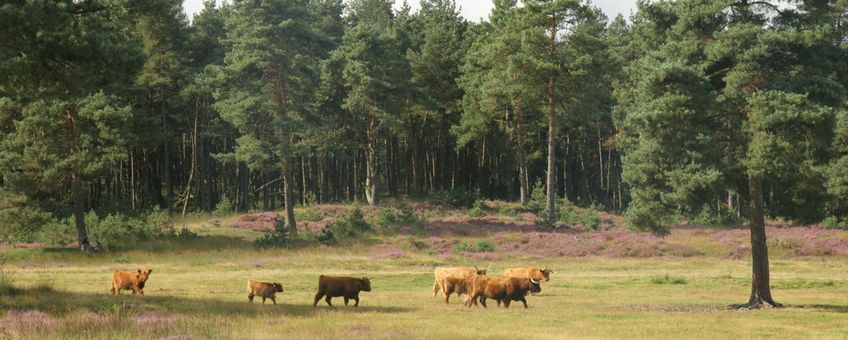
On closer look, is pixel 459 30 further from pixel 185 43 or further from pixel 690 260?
pixel 690 260

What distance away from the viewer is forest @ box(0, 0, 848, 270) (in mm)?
24484

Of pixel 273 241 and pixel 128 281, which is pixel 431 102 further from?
pixel 128 281

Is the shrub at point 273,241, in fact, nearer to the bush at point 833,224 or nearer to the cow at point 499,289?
the cow at point 499,289

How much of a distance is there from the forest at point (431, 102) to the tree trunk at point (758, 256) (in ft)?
0.35

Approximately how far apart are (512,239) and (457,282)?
25399 millimetres

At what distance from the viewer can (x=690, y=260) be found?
151 feet

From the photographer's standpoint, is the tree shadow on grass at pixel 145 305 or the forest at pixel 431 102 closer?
the tree shadow on grass at pixel 145 305

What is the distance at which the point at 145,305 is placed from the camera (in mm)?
21781

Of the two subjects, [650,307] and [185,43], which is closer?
[650,307]

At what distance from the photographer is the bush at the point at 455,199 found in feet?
229

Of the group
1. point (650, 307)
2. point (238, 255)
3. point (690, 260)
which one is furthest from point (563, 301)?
point (238, 255)

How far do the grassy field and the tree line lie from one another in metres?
3.37

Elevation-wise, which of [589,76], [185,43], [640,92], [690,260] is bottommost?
[690,260]

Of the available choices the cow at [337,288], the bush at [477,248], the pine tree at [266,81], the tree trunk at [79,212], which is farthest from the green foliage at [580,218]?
the cow at [337,288]
